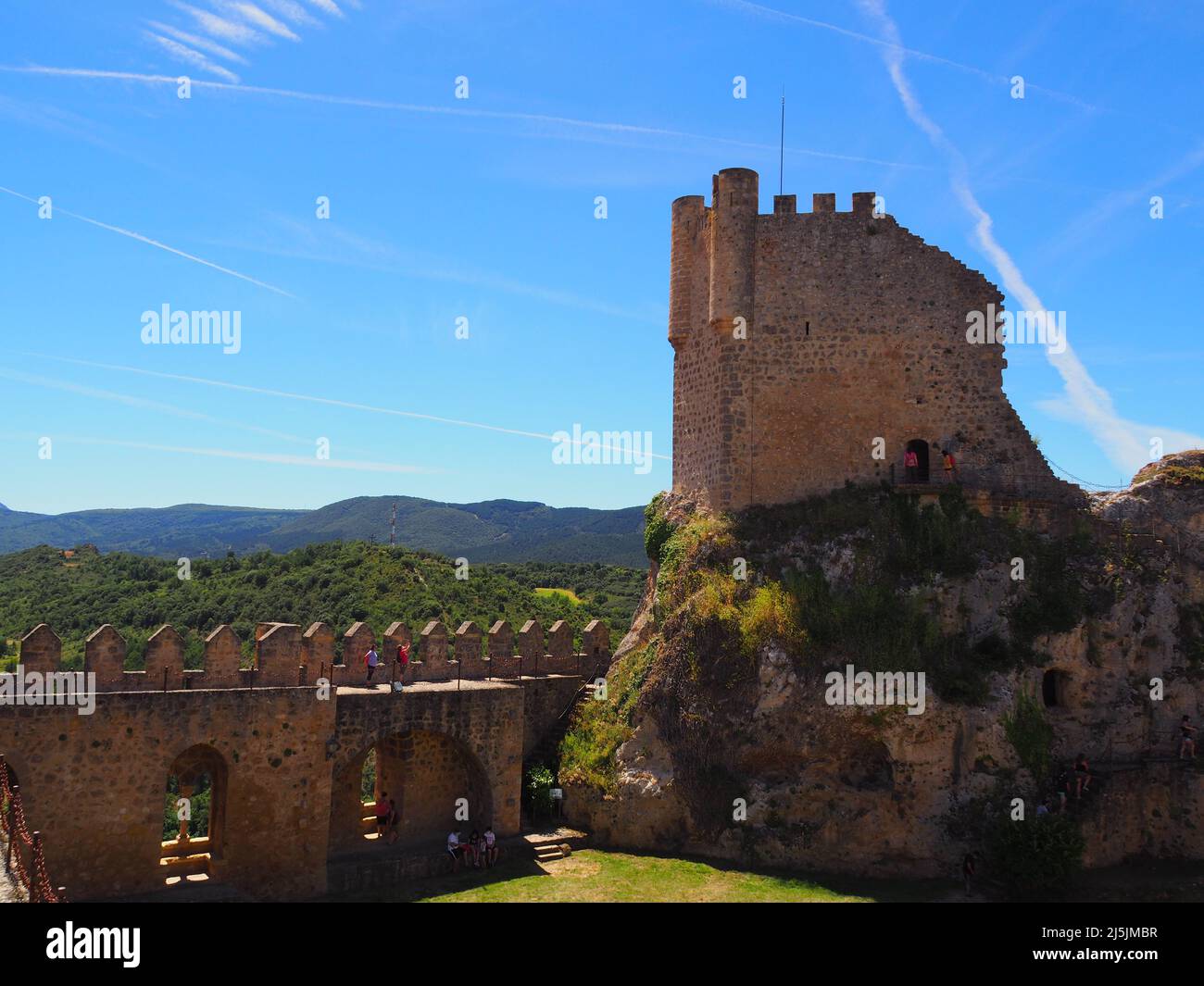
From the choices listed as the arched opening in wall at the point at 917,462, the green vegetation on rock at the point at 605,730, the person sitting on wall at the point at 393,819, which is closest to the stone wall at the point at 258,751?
the person sitting on wall at the point at 393,819

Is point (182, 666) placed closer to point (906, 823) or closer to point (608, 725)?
point (608, 725)

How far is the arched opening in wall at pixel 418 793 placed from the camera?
19.3 metres

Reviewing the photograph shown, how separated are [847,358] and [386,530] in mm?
108116

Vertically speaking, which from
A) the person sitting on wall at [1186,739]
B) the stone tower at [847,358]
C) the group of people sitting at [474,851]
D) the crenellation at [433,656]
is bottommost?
the group of people sitting at [474,851]

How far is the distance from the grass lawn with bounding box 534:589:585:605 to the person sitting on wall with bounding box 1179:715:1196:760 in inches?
1180

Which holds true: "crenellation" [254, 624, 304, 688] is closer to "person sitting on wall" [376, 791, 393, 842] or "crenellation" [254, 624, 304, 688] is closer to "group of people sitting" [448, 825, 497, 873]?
"person sitting on wall" [376, 791, 393, 842]

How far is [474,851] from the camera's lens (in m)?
18.9

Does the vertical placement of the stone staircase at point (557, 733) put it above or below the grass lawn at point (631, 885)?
above

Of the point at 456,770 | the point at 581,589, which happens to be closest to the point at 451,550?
the point at 581,589

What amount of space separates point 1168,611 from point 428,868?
1559 centimetres

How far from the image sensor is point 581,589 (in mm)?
54625

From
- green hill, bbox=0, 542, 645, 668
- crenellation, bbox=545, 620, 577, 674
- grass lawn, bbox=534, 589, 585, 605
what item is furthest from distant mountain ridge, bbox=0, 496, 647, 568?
crenellation, bbox=545, 620, 577, 674

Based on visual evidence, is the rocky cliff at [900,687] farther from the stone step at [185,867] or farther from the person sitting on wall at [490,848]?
the stone step at [185,867]

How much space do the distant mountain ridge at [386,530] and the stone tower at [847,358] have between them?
59992 millimetres
